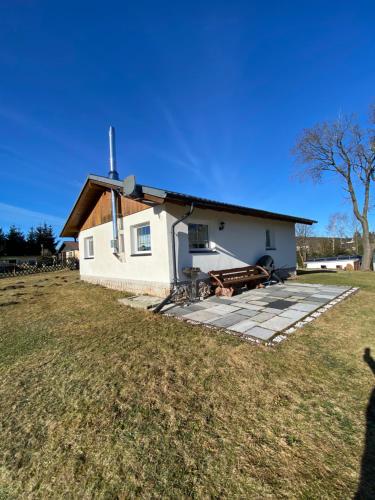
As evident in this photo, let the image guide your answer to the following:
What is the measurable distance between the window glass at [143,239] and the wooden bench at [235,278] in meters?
2.41

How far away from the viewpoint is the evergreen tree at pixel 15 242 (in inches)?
1494

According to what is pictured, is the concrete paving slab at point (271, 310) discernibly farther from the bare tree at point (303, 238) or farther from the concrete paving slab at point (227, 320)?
the bare tree at point (303, 238)

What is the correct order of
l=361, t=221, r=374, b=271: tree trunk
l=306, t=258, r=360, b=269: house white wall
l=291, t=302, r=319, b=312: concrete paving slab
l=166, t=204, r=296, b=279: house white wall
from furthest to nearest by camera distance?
l=306, t=258, r=360, b=269: house white wall, l=361, t=221, r=374, b=271: tree trunk, l=166, t=204, r=296, b=279: house white wall, l=291, t=302, r=319, b=312: concrete paving slab

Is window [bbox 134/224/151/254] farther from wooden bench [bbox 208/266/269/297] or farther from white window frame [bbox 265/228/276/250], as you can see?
white window frame [bbox 265/228/276/250]

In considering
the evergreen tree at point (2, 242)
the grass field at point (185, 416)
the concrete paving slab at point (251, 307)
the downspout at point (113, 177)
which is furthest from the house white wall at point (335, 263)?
the evergreen tree at point (2, 242)

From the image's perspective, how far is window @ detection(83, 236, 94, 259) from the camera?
40.7ft

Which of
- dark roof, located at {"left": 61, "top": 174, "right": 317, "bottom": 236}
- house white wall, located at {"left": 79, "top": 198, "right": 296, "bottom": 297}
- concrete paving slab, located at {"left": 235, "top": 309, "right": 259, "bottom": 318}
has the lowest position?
A: concrete paving slab, located at {"left": 235, "top": 309, "right": 259, "bottom": 318}

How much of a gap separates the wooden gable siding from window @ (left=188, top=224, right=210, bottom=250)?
5.66 feet

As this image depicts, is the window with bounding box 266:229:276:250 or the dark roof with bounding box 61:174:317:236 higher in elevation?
the dark roof with bounding box 61:174:317:236

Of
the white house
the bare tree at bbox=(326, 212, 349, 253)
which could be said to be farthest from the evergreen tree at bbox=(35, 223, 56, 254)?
the bare tree at bbox=(326, 212, 349, 253)

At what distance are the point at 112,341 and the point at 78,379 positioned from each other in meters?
1.16

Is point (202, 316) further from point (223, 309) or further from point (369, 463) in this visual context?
point (369, 463)

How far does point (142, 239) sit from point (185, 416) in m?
6.62

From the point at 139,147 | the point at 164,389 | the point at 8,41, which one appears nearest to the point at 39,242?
the point at 139,147
